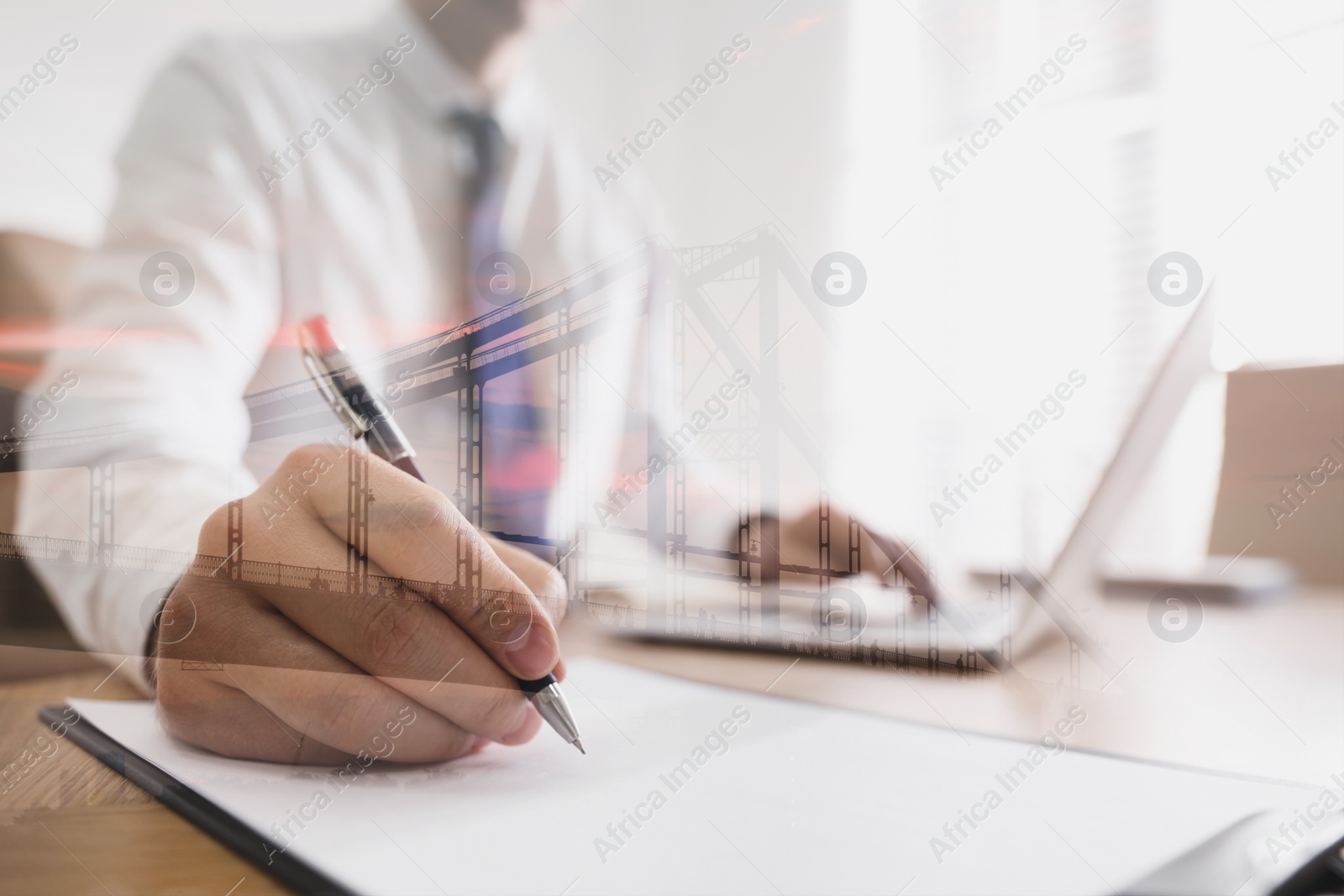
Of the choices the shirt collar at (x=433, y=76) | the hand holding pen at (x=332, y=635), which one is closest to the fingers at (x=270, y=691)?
the hand holding pen at (x=332, y=635)

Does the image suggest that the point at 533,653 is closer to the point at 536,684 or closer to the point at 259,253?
the point at 536,684

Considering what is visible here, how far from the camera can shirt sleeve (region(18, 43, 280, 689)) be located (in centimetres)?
21

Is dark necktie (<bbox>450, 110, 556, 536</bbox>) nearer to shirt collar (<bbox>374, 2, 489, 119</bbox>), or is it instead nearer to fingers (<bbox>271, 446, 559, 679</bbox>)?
fingers (<bbox>271, 446, 559, 679</bbox>)

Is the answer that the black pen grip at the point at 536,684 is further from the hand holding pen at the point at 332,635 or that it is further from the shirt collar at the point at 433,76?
the shirt collar at the point at 433,76

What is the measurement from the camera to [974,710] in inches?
11.3

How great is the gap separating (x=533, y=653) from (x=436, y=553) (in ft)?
0.15

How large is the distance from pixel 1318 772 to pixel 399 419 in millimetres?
403

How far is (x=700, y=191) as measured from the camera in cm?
35

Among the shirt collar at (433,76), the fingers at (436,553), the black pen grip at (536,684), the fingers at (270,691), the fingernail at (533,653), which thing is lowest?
the fingers at (270,691)

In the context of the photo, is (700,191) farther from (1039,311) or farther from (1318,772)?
(1318,772)

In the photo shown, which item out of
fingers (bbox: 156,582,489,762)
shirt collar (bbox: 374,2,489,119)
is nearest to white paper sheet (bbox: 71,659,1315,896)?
fingers (bbox: 156,582,489,762)

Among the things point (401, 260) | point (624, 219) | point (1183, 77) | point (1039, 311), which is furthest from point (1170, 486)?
point (401, 260)

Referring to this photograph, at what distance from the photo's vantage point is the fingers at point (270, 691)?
20 cm

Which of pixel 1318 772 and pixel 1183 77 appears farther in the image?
pixel 1183 77
